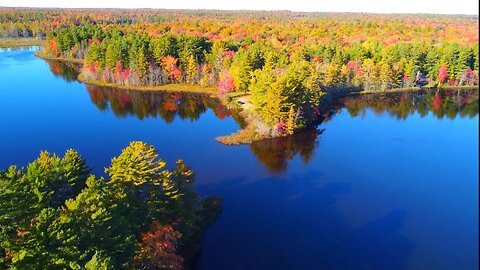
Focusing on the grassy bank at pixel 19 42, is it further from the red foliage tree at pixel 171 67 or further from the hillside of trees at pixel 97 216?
the hillside of trees at pixel 97 216

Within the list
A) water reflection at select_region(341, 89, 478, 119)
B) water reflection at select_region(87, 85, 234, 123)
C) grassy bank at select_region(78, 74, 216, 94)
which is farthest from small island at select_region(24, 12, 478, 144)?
water reflection at select_region(341, 89, 478, 119)

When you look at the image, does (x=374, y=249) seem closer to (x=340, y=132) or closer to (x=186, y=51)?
(x=340, y=132)

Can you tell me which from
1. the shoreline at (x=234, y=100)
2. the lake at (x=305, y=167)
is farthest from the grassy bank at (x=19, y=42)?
the lake at (x=305, y=167)

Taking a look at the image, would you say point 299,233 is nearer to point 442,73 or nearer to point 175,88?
point 175,88

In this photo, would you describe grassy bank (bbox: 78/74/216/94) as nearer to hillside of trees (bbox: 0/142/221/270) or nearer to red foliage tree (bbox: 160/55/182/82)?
red foliage tree (bbox: 160/55/182/82)

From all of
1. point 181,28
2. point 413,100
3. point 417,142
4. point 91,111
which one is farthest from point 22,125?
point 181,28

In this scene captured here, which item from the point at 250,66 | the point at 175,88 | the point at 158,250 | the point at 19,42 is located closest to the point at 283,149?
the point at 158,250
